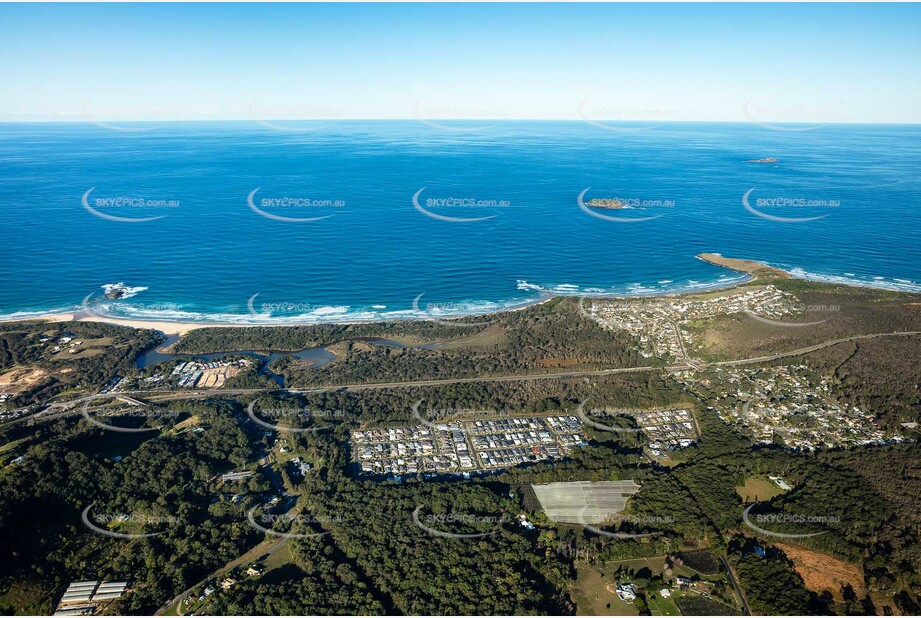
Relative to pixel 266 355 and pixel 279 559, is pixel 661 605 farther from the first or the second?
pixel 266 355

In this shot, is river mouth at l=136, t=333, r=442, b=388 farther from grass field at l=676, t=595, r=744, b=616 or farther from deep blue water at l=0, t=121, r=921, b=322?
grass field at l=676, t=595, r=744, b=616

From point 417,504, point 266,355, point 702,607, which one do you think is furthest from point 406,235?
point 702,607

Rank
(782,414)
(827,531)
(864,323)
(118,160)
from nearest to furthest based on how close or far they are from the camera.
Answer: (827,531)
(782,414)
(864,323)
(118,160)

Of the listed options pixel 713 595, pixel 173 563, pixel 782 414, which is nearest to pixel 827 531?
pixel 713 595

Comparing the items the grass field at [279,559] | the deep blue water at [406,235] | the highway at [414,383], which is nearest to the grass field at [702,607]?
the grass field at [279,559]

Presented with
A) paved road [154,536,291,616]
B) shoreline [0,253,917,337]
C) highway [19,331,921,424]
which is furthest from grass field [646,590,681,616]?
shoreline [0,253,917,337]

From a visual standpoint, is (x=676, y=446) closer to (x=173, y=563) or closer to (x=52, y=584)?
(x=173, y=563)
